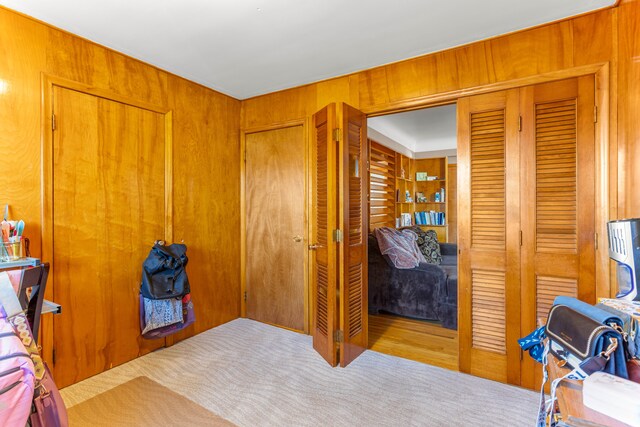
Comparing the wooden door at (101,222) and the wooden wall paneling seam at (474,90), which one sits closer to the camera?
the wooden wall paneling seam at (474,90)

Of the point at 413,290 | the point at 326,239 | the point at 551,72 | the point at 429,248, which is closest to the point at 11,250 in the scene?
the point at 326,239

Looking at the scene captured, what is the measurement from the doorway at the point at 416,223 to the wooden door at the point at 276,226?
0.94 meters

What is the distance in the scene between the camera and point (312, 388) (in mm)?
2246

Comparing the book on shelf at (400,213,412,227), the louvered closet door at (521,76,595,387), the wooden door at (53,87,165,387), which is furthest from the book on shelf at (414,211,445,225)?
the wooden door at (53,87,165,387)

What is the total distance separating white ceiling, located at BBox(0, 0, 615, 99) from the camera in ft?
6.29

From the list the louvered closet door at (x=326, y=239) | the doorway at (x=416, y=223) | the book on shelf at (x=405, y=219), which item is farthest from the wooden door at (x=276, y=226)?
the book on shelf at (x=405, y=219)

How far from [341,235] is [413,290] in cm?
149

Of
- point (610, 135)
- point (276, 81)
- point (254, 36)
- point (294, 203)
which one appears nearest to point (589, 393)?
point (610, 135)

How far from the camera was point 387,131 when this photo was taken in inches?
199

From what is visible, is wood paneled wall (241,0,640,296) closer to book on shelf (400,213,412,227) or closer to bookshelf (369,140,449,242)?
bookshelf (369,140,449,242)

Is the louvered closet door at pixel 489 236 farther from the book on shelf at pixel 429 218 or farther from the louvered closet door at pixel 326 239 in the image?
the book on shelf at pixel 429 218

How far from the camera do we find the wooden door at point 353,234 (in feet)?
8.35

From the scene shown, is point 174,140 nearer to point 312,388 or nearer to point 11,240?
point 11,240

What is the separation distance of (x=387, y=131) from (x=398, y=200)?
1.20 meters
